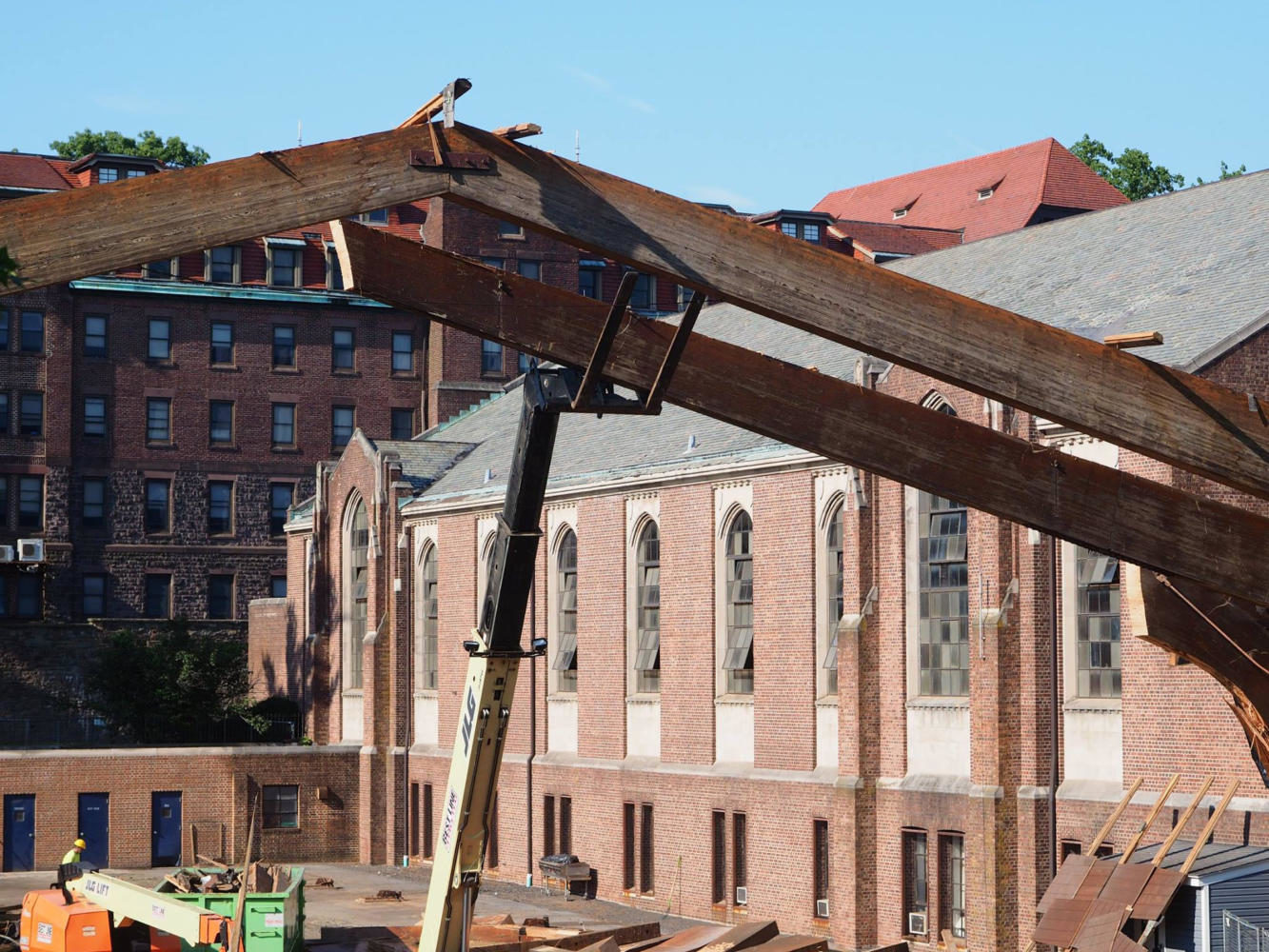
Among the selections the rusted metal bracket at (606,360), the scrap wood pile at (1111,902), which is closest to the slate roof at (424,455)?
Answer: the scrap wood pile at (1111,902)

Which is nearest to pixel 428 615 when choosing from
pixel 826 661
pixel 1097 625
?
pixel 826 661

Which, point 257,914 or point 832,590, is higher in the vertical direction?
point 832,590

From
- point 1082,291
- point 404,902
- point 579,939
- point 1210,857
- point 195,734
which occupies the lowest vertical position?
point 404,902

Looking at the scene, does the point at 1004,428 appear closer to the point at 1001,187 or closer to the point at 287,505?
the point at 287,505

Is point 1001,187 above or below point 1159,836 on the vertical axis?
above

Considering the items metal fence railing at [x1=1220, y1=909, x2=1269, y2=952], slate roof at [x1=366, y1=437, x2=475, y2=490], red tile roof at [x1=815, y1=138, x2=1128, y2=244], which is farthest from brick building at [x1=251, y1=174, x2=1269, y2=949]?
red tile roof at [x1=815, y1=138, x2=1128, y2=244]

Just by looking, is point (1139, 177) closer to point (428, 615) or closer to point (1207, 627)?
point (428, 615)

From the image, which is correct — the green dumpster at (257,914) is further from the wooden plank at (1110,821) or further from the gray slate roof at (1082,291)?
the gray slate roof at (1082,291)

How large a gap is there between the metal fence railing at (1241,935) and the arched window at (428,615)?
109 ft

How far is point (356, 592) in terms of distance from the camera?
58.2m

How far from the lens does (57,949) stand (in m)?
29.6

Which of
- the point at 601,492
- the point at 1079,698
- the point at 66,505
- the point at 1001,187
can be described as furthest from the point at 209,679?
the point at 1001,187

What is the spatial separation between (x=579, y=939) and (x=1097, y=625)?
977cm

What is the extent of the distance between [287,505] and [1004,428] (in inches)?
1841
